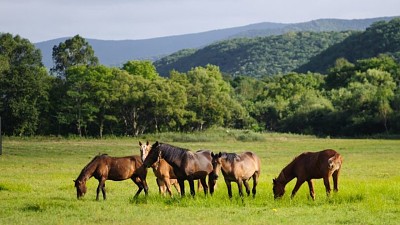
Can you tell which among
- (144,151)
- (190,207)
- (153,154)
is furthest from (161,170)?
(190,207)

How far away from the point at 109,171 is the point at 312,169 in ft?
20.4

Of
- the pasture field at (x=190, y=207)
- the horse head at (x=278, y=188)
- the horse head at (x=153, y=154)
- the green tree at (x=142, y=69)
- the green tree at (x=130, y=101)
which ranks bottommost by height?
the pasture field at (x=190, y=207)

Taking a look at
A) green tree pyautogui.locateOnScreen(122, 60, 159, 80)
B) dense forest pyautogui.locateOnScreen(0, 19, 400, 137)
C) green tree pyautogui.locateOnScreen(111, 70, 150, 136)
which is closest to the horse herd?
dense forest pyautogui.locateOnScreen(0, 19, 400, 137)

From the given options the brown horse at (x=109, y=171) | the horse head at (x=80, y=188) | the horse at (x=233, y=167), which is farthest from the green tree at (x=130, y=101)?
the horse at (x=233, y=167)

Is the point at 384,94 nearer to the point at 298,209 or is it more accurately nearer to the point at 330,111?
the point at 330,111

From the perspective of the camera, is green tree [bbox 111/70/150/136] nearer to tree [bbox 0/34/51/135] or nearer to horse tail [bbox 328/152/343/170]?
tree [bbox 0/34/51/135]

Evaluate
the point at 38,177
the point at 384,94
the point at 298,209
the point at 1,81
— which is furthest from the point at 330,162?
the point at 384,94

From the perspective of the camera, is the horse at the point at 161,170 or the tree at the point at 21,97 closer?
the horse at the point at 161,170

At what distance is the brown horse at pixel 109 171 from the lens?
1872 centimetres

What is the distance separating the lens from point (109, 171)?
746 inches

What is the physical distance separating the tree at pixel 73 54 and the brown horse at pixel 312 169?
74334mm

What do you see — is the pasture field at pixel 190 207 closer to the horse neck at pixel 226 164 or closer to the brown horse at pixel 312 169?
the brown horse at pixel 312 169

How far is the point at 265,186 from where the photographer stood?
21.4m

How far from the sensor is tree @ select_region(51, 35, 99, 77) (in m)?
89.2
